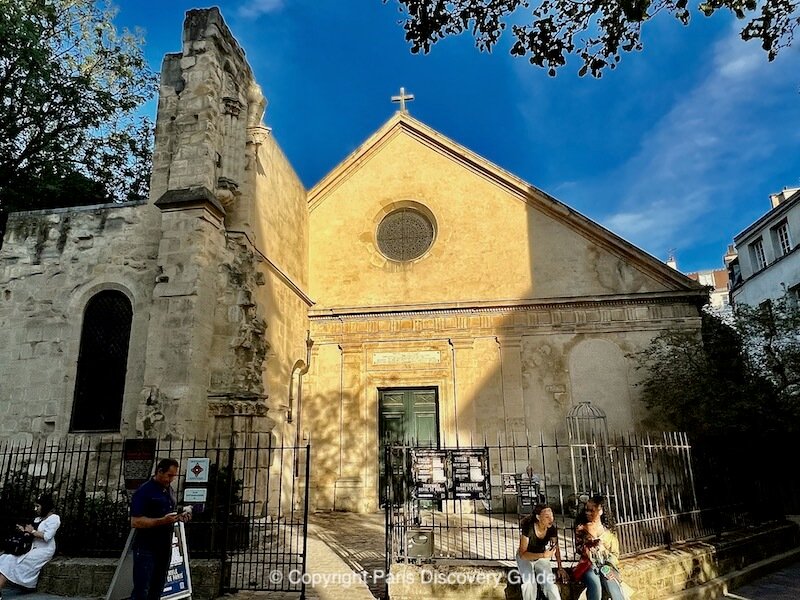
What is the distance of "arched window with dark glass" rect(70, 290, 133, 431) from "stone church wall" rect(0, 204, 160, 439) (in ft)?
0.47

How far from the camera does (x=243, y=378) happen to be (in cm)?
1009

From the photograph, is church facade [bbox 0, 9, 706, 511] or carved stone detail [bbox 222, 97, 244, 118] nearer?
church facade [bbox 0, 9, 706, 511]

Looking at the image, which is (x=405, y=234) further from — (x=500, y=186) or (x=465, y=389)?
(x=465, y=389)

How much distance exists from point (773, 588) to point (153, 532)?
864 centimetres

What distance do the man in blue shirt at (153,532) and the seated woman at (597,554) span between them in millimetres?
4353

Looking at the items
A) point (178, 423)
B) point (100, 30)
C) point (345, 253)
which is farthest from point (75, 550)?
point (100, 30)

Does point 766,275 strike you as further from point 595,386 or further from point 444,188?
point 444,188

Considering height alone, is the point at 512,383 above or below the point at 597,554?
above

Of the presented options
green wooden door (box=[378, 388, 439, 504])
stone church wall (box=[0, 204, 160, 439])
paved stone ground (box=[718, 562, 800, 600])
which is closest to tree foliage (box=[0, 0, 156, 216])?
stone church wall (box=[0, 204, 160, 439])

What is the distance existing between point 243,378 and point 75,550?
3.57m

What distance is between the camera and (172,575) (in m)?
5.93

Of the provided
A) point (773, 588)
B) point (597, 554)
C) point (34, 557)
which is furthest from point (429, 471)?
point (773, 588)

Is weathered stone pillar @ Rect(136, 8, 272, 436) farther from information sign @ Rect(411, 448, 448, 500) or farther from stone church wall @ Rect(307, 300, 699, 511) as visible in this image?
stone church wall @ Rect(307, 300, 699, 511)

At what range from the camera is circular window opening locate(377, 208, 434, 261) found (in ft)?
51.4
